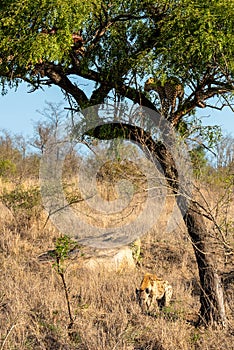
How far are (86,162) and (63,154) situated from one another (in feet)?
5.55

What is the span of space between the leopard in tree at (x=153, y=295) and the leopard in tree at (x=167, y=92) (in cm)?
224

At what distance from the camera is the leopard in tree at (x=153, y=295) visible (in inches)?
236

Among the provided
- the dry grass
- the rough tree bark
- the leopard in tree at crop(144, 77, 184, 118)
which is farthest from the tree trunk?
the leopard in tree at crop(144, 77, 184, 118)

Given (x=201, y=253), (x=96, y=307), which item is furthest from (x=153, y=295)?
(x=201, y=253)

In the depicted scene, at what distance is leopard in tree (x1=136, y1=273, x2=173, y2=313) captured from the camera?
19.7 feet

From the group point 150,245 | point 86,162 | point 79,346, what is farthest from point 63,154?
point 79,346

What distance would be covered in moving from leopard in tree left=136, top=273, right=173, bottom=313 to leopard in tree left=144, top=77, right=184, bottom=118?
224 centimetres

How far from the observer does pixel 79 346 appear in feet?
15.3

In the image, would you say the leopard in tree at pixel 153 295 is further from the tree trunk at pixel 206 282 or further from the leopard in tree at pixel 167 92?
the leopard in tree at pixel 167 92

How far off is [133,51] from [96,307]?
331 centimetres

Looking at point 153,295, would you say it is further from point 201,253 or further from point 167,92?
point 167,92

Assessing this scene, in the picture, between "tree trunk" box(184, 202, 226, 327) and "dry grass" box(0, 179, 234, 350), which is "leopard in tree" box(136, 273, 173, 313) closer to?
"dry grass" box(0, 179, 234, 350)

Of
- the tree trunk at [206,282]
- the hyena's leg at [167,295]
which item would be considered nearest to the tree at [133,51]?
the tree trunk at [206,282]

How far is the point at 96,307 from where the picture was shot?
19.8 ft
